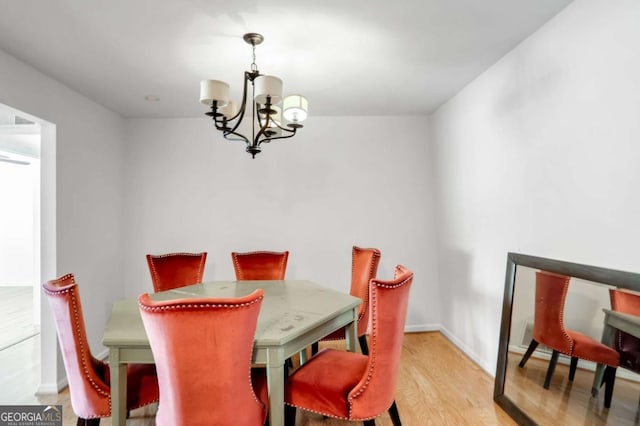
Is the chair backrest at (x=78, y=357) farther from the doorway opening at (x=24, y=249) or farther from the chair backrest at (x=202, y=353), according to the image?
the doorway opening at (x=24, y=249)

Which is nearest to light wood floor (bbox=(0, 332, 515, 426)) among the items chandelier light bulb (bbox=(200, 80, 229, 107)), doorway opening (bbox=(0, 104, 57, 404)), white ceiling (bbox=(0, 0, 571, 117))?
doorway opening (bbox=(0, 104, 57, 404))

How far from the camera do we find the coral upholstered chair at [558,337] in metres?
1.59

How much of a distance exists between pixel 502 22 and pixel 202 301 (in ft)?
7.47

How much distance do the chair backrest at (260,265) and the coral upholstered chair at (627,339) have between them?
2289 mm

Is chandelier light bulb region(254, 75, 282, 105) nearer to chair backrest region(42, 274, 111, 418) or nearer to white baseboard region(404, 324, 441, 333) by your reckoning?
chair backrest region(42, 274, 111, 418)

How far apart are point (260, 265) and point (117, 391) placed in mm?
1685

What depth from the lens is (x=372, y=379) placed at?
4.82 ft

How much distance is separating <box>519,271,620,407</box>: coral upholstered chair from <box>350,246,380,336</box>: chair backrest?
1.06 meters

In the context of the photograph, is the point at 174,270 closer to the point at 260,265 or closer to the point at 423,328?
the point at 260,265

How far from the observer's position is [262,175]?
379cm

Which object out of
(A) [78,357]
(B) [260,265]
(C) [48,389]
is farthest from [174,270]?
(A) [78,357]

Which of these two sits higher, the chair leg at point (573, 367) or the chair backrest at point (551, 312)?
the chair backrest at point (551, 312)

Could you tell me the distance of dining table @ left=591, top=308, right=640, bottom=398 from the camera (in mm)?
1498

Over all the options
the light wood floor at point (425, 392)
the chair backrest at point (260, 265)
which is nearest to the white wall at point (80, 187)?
the light wood floor at point (425, 392)
